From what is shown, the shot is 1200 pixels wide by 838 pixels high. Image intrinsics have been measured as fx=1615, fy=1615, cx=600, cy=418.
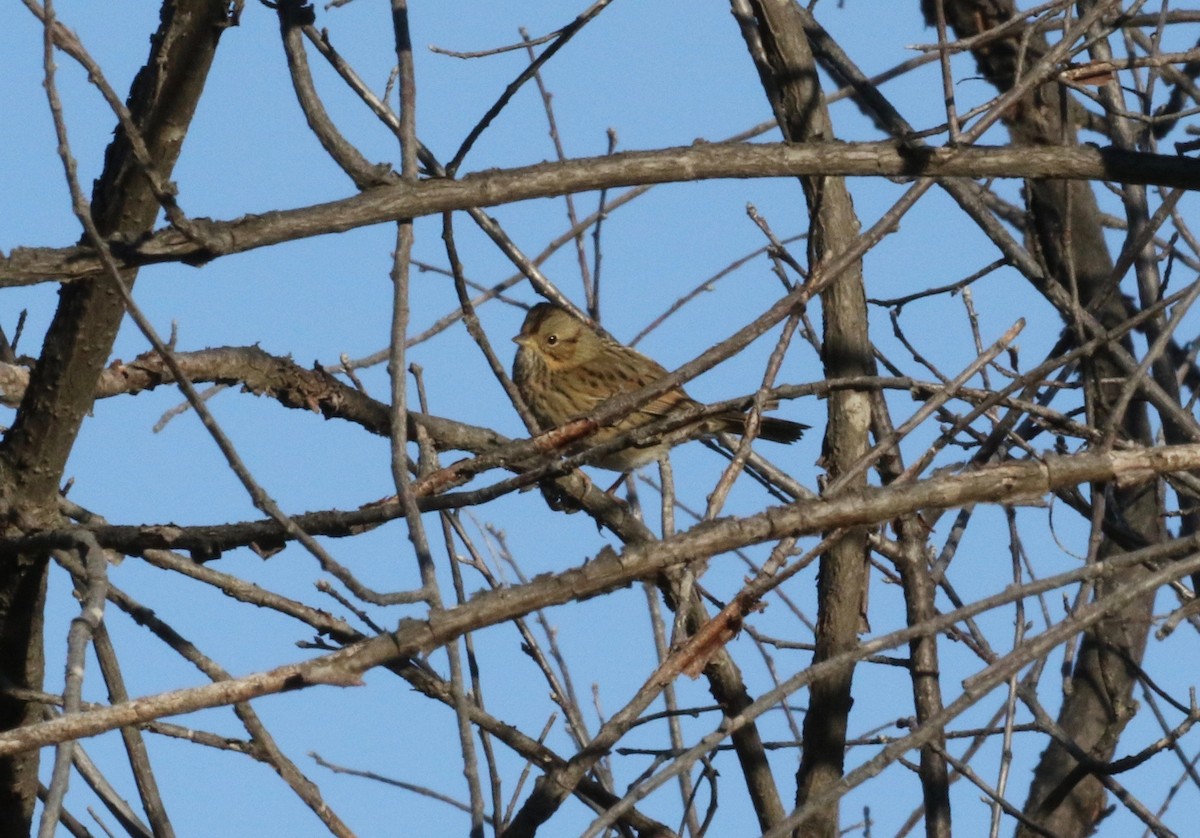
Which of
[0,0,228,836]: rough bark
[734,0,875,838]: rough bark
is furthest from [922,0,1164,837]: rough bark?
[0,0,228,836]: rough bark

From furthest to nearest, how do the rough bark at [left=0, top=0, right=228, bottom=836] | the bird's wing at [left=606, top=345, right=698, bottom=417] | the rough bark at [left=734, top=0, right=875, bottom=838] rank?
the bird's wing at [left=606, top=345, right=698, bottom=417] → the rough bark at [left=734, top=0, right=875, bottom=838] → the rough bark at [left=0, top=0, right=228, bottom=836]

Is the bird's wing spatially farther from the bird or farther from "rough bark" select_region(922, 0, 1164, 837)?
"rough bark" select_region(922, 0, 1164, 837)

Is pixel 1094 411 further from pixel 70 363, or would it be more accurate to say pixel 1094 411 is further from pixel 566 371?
pixel 566 371

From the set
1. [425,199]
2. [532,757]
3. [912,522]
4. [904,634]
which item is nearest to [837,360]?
[912,522]

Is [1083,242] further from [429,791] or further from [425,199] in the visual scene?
[425,199]

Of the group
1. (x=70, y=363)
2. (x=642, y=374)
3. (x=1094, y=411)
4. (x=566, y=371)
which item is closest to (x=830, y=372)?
(x=1094, y=411)

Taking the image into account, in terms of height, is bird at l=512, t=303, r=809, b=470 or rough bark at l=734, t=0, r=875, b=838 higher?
bird at l=512, t=303, r=809, b=470

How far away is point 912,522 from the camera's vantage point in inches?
169

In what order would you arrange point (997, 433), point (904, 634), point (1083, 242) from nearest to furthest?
1. point (904, 634)
2. point (997, 433)
3. point (1083, 242)

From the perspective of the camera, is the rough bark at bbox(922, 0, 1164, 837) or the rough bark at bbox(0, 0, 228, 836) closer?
the rough bark at bbox(0, 0, 228, 836)

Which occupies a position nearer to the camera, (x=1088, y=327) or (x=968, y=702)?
(x=968, y=702)

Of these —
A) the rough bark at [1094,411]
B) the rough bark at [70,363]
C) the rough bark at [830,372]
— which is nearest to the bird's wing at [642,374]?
the rough bark at [1094,411]

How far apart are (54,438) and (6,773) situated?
2.75ft

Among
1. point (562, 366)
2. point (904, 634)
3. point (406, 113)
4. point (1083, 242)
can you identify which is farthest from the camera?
point (562, 366)
